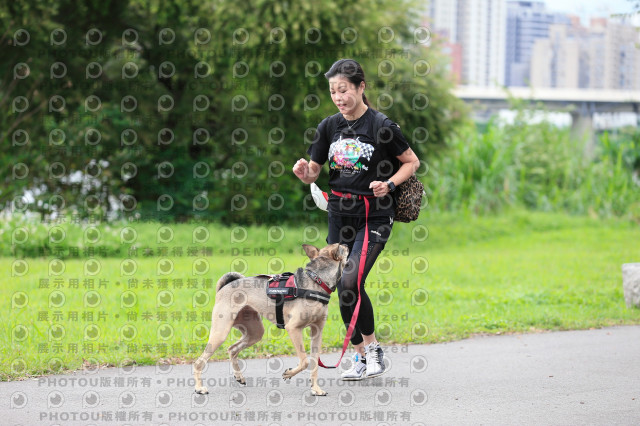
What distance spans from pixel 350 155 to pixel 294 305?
1.16 m

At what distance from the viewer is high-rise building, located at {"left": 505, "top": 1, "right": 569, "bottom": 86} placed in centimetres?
10075

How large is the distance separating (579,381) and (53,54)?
→ 14.6m

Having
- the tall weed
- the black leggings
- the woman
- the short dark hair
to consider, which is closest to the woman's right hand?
the woman

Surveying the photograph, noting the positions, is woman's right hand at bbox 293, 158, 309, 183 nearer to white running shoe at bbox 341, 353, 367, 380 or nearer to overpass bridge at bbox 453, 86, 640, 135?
white running shoe at bbox 341, 353, 367, 380

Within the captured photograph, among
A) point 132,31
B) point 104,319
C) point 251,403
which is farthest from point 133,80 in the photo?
point 251,403

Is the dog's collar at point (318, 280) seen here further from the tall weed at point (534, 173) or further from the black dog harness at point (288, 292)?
the tall weed at point (534, 173)

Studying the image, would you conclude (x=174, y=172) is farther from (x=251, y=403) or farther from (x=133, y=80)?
(x=251, y=403)

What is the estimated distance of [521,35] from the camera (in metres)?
108

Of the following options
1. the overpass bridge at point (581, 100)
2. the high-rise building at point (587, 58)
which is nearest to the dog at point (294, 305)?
the overpass bridge at point (581, 100)

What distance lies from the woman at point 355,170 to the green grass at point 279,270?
4.79 feet

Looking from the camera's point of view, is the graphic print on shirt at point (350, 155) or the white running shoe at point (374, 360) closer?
the graphic print on shirt at point (350, 155)

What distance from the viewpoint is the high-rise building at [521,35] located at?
101 m

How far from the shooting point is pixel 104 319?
27.3 ft

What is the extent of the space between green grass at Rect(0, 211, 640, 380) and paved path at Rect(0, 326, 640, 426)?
0.58 metres
